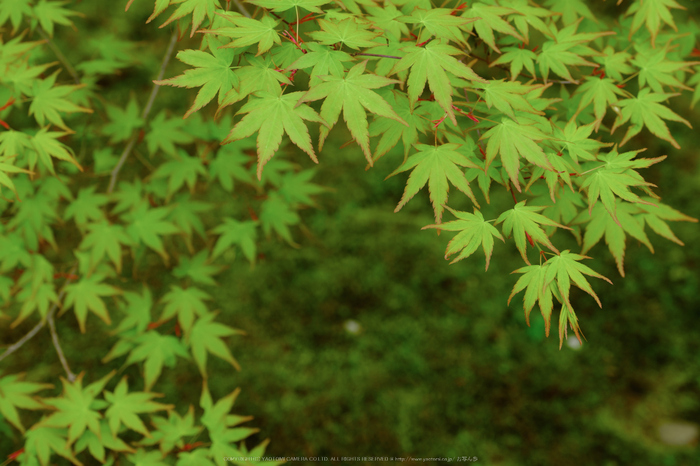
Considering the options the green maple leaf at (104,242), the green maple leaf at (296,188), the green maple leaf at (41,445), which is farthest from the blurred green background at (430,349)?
the green maple leaf at (41,445)

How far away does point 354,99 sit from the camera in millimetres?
971

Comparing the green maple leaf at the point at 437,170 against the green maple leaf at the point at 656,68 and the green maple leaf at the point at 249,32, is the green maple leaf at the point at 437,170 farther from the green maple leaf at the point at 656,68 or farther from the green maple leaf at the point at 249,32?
the green maple leaf at the point at 656,68

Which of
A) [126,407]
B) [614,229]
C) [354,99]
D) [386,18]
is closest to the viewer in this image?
[354,99]

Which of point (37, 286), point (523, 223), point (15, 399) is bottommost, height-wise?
point (15, 399)

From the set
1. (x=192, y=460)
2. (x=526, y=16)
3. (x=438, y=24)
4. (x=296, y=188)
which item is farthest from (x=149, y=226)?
(x=526, y=16)

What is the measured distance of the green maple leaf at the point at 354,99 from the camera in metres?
0.96

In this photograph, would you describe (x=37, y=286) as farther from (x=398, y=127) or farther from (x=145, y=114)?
(x=398, y=127)

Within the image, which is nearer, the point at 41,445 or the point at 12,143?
the point at 12,143

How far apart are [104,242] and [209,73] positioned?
40.1 inches

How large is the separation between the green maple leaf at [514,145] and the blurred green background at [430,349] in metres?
1.52

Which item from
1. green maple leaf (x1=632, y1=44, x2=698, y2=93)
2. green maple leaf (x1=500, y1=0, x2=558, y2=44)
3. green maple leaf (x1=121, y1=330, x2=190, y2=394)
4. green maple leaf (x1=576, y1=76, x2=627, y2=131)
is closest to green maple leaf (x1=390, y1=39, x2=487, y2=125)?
green maple leaf (x1=500, y1=0, x2=558, y2=44)

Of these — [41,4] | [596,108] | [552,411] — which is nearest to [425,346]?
[552,411]

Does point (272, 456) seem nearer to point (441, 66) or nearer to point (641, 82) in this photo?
point (441, 66)

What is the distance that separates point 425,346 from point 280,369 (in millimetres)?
918
